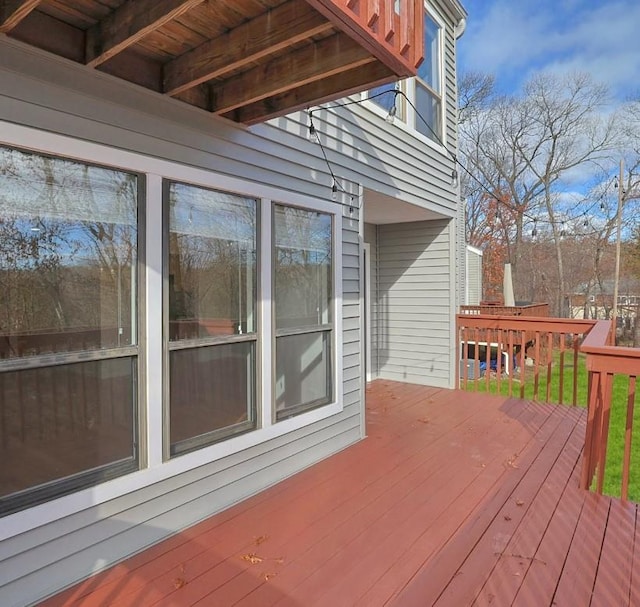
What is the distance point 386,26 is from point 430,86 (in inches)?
161

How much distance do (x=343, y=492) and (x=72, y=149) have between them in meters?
2.51

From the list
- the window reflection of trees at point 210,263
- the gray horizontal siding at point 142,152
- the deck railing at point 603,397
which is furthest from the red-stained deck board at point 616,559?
the window reflection of trees at point 210,263

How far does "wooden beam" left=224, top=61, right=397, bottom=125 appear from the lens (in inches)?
90.4

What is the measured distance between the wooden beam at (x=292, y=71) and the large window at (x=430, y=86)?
10.9ft

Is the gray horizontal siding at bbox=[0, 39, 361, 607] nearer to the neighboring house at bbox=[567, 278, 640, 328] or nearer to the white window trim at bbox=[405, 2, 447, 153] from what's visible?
the white window trim at bbox=[405, 2, 447, 153]

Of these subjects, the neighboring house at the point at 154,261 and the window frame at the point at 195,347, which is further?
the window frame at the point at 195,347

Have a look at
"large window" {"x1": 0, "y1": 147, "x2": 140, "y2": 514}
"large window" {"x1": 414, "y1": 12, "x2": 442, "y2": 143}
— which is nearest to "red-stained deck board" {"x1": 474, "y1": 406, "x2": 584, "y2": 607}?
"large window" {"x1": 0, "y1": 147, "x2": 140, "y2": 514}

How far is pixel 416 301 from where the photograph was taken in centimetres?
645

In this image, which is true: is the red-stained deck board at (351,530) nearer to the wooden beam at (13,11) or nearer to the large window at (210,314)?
the large window at (210,314)

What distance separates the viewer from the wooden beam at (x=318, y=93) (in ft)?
7.53

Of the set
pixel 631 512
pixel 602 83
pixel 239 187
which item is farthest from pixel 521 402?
pixel 602 83

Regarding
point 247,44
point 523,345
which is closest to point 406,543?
point 247,44

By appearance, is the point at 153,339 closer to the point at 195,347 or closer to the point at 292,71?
the point at 195,347

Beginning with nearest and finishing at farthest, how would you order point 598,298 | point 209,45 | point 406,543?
point 209,45, point 406,543, point 598,298
